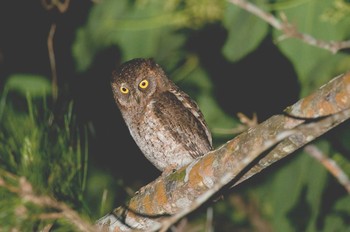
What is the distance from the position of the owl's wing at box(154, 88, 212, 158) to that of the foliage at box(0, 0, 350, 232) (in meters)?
0.35

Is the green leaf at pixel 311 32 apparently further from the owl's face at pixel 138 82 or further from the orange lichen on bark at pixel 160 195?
the orange lichen on bark at pixel 160 195

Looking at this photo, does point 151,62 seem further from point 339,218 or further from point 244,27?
point 339,218

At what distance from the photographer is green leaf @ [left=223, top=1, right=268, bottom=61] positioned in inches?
139

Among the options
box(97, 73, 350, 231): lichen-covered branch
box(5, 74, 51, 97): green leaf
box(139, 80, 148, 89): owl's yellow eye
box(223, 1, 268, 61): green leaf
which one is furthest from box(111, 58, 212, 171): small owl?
box(97, 73, 350, 231): lichen-covered branch

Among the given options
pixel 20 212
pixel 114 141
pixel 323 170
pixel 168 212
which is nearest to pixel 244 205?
pixel 114 141

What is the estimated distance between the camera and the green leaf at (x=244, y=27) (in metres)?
3.53

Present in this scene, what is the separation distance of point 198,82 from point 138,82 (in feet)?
2.39

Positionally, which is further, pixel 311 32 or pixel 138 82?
pixel 138 82

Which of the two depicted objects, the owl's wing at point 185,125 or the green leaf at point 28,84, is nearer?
the owl's wing at point 185,125

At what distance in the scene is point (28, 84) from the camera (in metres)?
4.66

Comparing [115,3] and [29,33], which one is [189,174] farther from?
[29,33]

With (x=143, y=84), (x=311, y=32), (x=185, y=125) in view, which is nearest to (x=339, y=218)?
(x=185, y=125)

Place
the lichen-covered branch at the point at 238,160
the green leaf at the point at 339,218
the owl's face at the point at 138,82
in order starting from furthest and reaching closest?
the green leaf at the point at 339,218
the owl's face at the point at 138,82
the lichen-covered branch at the point at 238,160

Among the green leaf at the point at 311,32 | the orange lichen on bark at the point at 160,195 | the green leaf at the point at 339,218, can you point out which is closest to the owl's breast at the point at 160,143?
the green leaf at the point at 311,32
